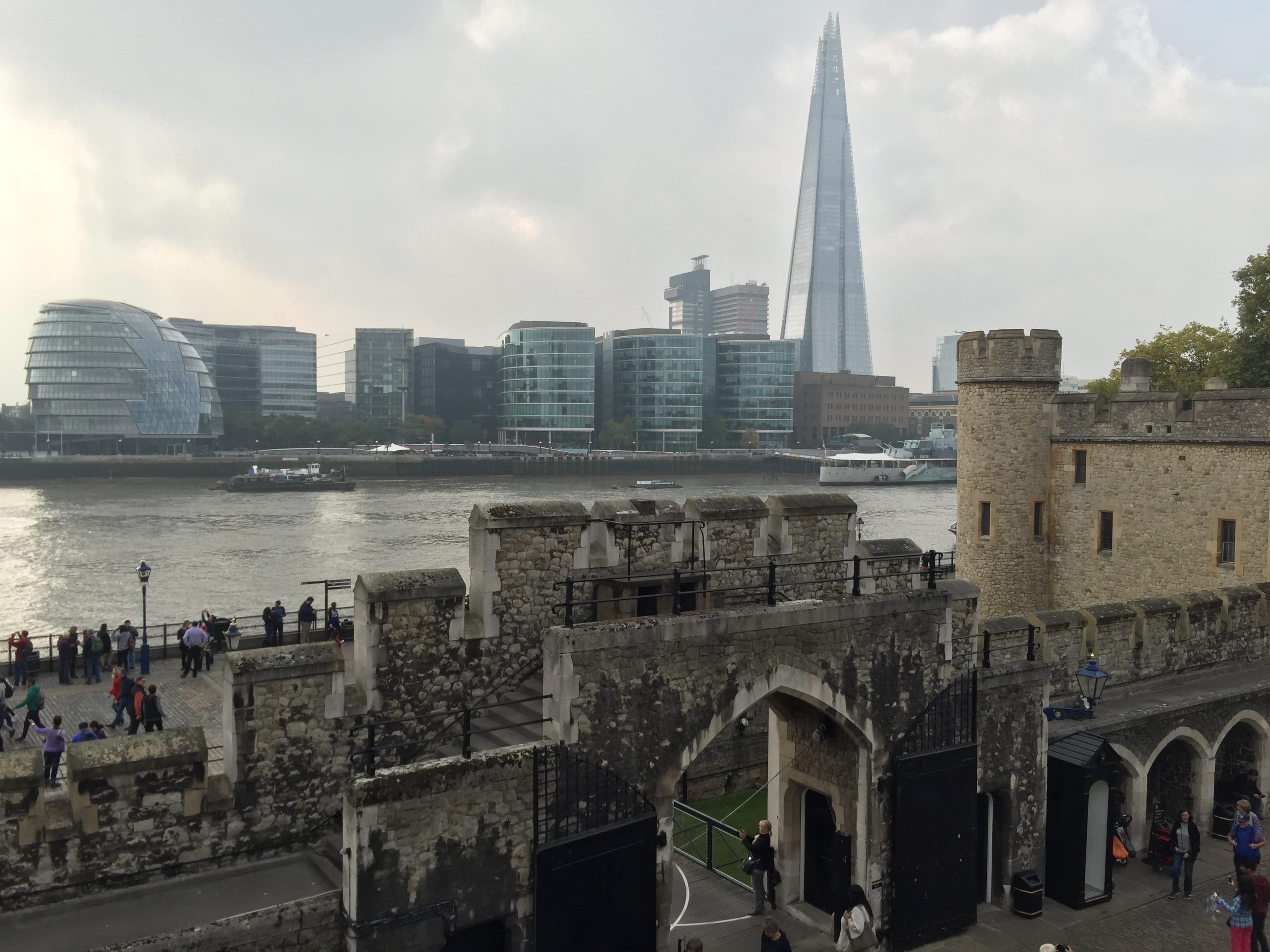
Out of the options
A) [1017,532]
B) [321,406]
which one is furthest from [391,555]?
[321,406]

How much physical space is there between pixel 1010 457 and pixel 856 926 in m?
15.3

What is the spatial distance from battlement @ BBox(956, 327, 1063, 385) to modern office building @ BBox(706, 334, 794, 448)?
13171cm

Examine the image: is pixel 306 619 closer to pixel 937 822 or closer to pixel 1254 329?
pixel 937 822

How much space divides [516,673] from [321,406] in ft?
628

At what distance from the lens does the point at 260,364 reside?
178m

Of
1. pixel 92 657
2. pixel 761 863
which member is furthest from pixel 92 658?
pixel 761 863

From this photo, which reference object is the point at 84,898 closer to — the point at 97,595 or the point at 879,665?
the point at 879,665

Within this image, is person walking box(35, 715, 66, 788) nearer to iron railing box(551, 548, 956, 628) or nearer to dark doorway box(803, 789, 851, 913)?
iron railing box(551, 548, 956, 628)

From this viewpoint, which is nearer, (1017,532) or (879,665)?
(879,665)

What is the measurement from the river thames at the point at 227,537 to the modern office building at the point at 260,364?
76.3 meters

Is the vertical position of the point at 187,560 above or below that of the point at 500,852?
below

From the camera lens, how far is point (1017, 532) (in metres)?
22.8

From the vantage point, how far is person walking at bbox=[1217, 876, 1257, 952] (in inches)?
404

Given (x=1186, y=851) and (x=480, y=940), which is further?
(x=1186, y=851)
